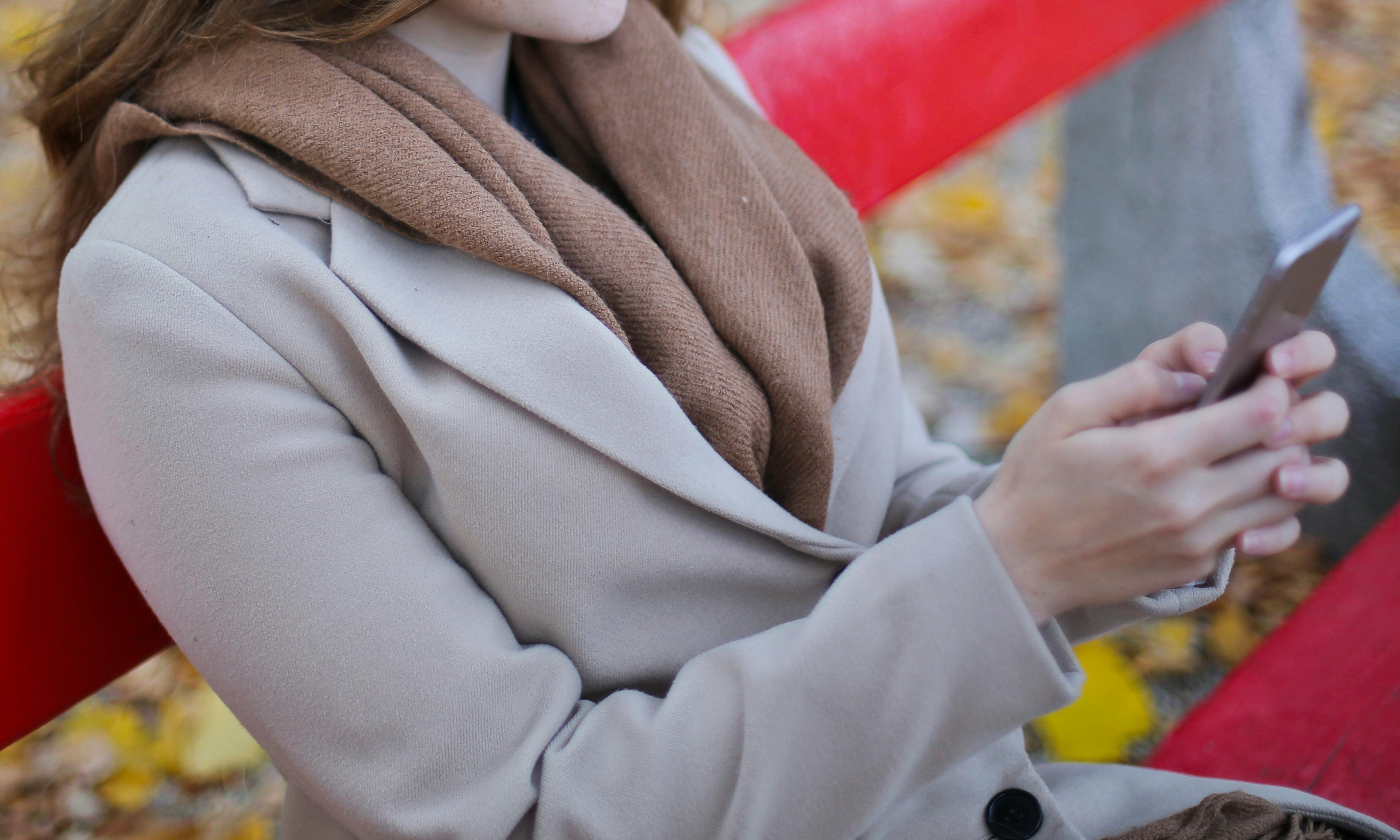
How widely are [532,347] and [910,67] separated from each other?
1228mm

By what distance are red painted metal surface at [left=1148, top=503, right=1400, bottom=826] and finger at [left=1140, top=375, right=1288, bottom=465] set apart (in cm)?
62

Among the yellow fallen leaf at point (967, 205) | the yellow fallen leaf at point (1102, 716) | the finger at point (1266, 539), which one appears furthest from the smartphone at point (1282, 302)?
the yellow fallen leaf at point (967, 205)

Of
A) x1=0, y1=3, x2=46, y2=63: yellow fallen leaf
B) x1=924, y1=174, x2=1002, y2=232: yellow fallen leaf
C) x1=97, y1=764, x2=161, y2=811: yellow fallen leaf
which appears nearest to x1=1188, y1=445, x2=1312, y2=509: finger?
x1=97, y1=764, x2=161, y2=811: yellow fallen leaf

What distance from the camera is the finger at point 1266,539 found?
2.75 ft

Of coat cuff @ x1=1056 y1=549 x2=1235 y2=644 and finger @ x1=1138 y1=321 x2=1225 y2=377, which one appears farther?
coat cuff @ x1=1056 y1=549 x2=1235 y2=644

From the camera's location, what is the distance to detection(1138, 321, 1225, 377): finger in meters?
0.88

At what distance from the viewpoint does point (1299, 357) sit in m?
0.81

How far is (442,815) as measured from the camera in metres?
0.97

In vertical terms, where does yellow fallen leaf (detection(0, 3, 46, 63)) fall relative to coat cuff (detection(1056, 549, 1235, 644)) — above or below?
below

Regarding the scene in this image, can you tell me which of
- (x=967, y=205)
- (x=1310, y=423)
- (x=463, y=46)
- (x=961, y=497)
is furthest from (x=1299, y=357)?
(x=967, y=205)

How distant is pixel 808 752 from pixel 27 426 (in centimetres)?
92

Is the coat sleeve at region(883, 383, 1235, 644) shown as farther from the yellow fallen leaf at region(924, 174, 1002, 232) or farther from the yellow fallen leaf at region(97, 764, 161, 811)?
the yellow fallen leaf at region(924, 174, 1002, 232)

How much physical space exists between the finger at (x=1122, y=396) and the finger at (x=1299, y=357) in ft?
0.22

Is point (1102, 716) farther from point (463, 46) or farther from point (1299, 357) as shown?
point (463, 46)
